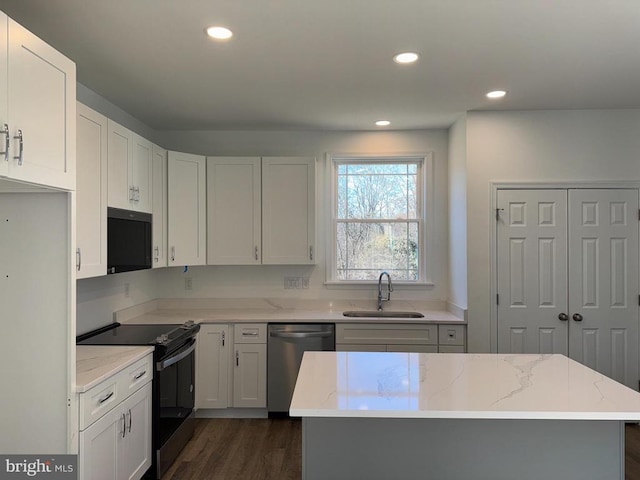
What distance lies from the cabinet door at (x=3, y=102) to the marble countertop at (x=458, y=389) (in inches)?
54.0

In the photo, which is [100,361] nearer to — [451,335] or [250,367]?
[250,367]

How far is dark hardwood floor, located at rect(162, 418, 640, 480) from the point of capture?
9.40ft

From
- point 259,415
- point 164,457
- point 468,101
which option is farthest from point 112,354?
point 468,101

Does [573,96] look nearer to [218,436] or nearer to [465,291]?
[465,291]

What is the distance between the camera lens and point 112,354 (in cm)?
254

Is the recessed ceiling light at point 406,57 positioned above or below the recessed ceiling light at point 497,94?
below

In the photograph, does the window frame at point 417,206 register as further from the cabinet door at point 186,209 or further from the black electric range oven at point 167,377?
the black electric range oven at point 167,377

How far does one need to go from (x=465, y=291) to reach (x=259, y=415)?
2.08m

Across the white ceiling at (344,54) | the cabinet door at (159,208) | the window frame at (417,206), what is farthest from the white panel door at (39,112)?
the window frame at (417,206)

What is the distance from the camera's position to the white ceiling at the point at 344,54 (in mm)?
2074

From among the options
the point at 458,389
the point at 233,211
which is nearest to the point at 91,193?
the point at 233,211

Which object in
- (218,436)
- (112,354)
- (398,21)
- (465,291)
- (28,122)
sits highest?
(398,21)

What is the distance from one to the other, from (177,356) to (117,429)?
2.39ft

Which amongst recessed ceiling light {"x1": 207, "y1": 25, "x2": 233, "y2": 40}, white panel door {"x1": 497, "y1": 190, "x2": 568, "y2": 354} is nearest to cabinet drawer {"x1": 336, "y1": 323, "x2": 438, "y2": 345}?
white panel door {"x1": 497, "y1": 190, "x2": 568, "y2": 354}
